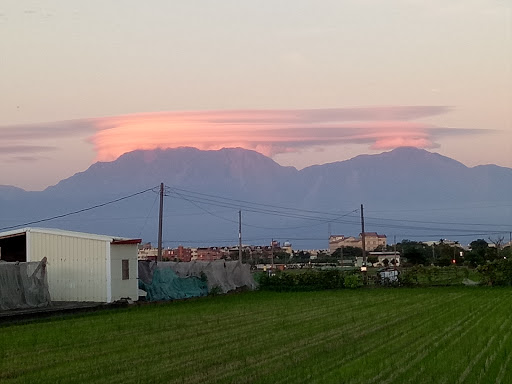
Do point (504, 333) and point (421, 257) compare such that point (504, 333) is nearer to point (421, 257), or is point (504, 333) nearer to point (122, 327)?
point (122, 327)

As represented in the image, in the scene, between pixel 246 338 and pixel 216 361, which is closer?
pixel 216 361

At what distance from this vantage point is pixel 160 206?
50.9 metres

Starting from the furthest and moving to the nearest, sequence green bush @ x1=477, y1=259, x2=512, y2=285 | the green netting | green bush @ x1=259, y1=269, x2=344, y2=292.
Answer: green bush @ x1=259, y1=269, x2=344, y2=292 < green bush @ x1=477, y1=259, x2=512, y2=285 < the green netting

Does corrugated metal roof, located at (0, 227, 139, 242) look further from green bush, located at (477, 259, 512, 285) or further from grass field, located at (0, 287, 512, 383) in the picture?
green bush, located at (477, 259, 512, 285)

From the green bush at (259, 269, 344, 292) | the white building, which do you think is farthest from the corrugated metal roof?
the green bush at (259, 269, 344, 292)

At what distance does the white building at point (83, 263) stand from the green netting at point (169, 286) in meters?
2.10

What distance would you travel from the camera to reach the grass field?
1400cm

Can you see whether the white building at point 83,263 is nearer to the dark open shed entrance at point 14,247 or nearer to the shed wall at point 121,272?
the shed wall at point 121,272

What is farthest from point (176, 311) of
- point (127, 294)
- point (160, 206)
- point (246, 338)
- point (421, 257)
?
point (421, 257)

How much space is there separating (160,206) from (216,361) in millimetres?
35702

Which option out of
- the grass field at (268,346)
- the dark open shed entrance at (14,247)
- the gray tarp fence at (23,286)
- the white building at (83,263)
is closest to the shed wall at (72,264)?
the white building at (83,263)

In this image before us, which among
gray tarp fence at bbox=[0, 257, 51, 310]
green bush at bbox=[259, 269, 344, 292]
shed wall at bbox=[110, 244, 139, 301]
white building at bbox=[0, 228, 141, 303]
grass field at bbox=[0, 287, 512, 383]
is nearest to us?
grass field at bbox=[0, 287, 512, 383]

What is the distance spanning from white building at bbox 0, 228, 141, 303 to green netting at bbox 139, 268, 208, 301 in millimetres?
2097

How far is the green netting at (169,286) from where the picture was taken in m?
37.3
